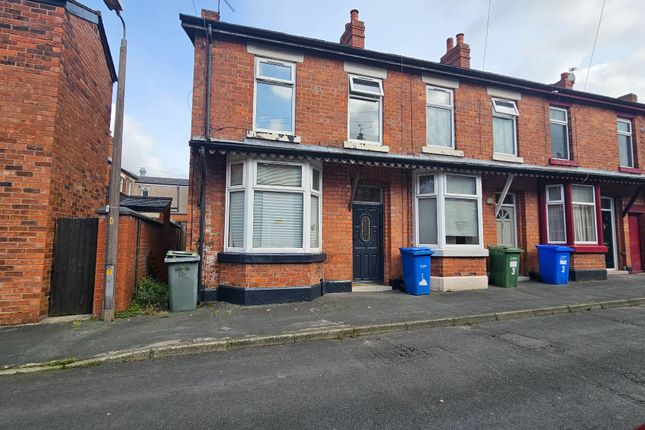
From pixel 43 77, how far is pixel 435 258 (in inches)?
367

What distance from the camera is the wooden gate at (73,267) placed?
19.7 feet

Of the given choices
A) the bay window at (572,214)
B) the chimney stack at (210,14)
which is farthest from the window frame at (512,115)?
the chimney stack at (210,14)

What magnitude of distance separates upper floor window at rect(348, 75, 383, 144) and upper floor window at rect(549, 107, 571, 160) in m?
6.48

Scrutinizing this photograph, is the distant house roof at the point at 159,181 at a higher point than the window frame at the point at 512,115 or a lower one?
higher

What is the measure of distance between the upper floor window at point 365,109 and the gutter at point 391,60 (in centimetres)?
59

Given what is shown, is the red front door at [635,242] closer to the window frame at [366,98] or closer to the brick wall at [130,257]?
the window frame at [366,98]

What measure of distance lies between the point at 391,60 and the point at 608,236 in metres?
10.4

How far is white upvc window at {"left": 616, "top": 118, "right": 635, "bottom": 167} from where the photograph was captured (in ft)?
40.5

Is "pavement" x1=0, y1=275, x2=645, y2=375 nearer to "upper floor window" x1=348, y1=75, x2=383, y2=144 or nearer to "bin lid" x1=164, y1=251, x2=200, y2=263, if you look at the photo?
"bin lid" x1=164, y1=251, x2=200, y2=263

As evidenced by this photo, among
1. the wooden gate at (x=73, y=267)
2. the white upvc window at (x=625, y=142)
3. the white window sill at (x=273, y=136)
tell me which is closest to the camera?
the wooden gate at (x=73, y=267)

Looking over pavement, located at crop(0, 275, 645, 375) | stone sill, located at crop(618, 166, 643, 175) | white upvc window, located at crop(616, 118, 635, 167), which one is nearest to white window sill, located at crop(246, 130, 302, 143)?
pavement, located at crop(0, 275, 645, 375)

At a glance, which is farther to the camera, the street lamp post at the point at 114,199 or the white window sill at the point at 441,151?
the white window sill at the point at 441,151

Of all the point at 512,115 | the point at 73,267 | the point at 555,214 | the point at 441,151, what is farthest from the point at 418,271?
the point at 73,267

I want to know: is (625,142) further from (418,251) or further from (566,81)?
(418,251)
